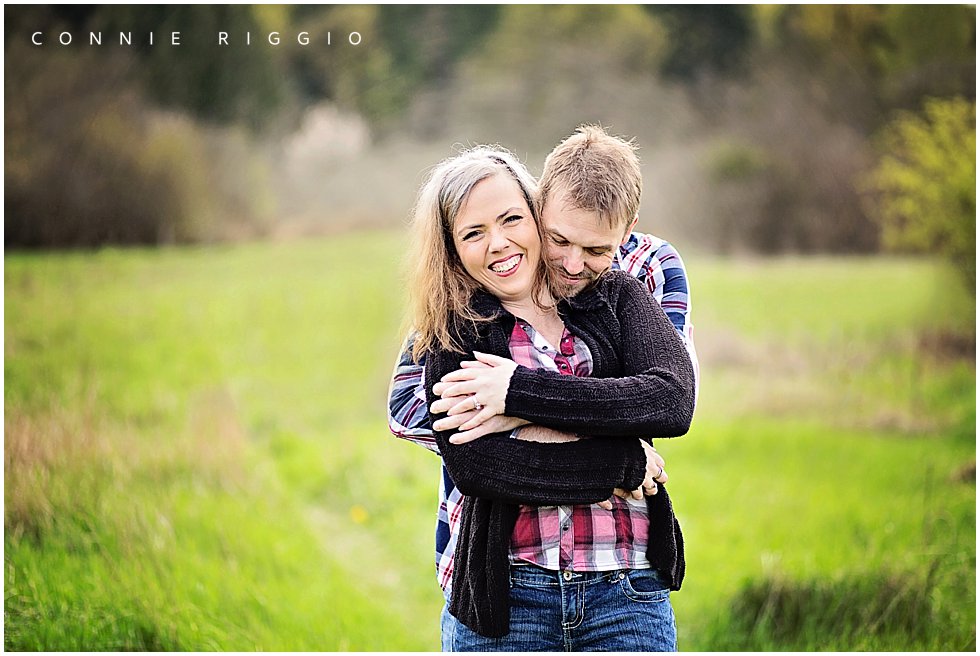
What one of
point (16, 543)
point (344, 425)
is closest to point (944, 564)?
point (16, 543)

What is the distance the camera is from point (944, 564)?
4473 mm

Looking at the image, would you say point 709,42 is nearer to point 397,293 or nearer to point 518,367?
point 397,293

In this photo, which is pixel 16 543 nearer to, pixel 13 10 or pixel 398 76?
pixel 13 10

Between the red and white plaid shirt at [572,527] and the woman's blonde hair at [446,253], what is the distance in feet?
0.40

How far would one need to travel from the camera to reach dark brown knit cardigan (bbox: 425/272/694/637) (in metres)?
1.90

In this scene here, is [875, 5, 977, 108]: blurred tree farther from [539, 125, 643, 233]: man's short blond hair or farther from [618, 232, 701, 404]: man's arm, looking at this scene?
[539, 125, 643, 233]: man's short blond hair

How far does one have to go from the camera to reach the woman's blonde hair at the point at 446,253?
203cm

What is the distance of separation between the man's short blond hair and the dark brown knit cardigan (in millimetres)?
156

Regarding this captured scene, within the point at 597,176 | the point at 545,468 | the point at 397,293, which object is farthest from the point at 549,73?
the point at 545,468

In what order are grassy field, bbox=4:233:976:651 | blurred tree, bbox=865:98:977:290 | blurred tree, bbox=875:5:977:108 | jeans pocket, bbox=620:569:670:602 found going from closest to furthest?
jeans pocket, bbox=620:569:670:602 → grassy field, bbox=4:233:976:651 → blurred tree, bbox=865:98:977:290 → blurred tree, bbox=875:5:977:108

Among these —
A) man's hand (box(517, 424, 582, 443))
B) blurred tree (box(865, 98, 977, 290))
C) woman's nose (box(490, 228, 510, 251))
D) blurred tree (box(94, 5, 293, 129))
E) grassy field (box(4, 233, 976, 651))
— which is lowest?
grassy field (box(4, 233, 976, 651))

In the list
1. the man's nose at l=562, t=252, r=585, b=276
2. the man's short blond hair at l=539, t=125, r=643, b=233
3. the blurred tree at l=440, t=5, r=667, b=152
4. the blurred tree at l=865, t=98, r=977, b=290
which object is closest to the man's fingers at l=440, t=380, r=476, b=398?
the man's nose at l=562, t=252, r=585, b=276

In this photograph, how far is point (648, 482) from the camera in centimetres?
199

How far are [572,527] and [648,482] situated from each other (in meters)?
0.18
